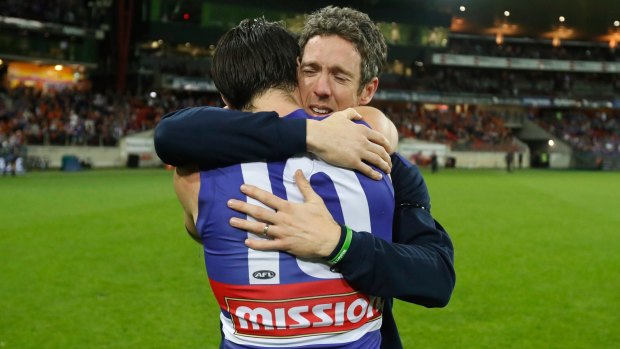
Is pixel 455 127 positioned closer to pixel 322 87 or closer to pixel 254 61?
pixel 322 87

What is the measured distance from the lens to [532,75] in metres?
68.2

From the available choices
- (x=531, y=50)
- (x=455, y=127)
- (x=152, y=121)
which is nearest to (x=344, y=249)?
(x=152, y=121)

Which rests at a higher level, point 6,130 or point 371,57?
point 371,57

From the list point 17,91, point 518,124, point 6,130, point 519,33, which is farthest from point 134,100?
point 519,33

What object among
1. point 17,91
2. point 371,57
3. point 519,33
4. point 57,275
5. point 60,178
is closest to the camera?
point 371,57

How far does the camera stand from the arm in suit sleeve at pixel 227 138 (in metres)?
1.93

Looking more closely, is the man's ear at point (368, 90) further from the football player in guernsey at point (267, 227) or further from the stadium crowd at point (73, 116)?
the stadium crowd at point (73, 116)

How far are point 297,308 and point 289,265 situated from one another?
14cm

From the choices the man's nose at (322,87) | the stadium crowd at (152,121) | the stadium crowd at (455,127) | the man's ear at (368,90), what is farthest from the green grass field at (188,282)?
the stadium crowd at (455,127)

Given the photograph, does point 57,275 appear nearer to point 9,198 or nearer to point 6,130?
point 9,198

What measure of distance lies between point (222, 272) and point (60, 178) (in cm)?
2666

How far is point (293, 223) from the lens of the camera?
1.89m

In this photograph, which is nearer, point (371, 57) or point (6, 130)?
point (371, 57)

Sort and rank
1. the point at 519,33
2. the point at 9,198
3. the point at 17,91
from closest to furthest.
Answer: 1. the point at 9,198
2. the point at 17,91
3. the point at 519,33
